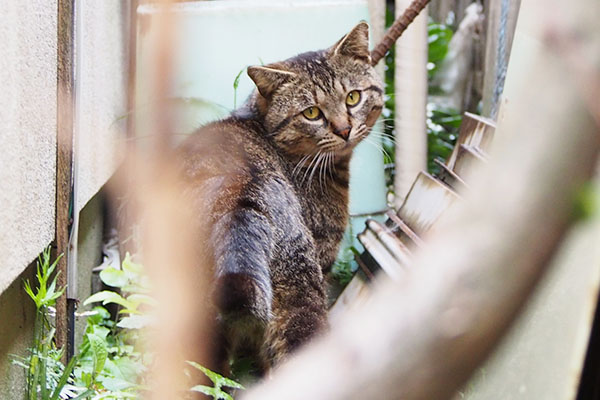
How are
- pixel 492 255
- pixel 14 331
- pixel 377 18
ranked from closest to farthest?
pixel 492 255 < pixel 14 331 < pixel 377 18

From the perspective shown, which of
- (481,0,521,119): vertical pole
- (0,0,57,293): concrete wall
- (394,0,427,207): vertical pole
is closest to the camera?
(0,0,57,293): concrete wall

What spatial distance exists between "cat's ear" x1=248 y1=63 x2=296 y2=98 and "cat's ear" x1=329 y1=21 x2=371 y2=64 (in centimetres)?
23

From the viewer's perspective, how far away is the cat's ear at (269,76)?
268 cm

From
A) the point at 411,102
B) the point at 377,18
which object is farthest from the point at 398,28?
the point at 377,18

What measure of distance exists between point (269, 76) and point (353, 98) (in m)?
0.35

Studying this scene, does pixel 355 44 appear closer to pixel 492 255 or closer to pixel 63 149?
pixel 63 149

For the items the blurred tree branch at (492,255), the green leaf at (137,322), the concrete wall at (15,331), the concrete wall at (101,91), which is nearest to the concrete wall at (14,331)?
the concrete wall at (15,331)

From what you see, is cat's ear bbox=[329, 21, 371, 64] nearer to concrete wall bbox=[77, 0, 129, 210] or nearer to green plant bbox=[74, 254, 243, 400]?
concrete wall bbox=[77, 0, 129, 210]

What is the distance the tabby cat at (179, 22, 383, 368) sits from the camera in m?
1.91

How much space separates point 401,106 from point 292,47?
0.63 m

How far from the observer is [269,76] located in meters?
2.71

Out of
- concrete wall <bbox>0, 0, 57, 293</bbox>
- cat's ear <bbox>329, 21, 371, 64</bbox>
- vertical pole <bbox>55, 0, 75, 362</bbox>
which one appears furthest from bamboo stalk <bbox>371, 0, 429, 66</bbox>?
concrete wall <bbox>0, 0, 57, 293</bbox>

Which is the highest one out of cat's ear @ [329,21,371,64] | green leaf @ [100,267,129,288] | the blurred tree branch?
cat's ear @ [329,21,371,64]

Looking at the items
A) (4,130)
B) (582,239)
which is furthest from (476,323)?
(4,130)
